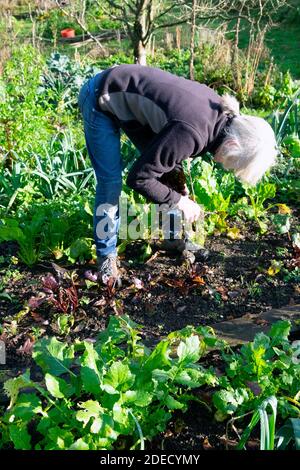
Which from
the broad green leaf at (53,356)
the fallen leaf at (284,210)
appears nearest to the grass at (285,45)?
the fallen leaf at (284,210)

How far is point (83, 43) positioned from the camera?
998 cm

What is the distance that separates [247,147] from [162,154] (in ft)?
1.28

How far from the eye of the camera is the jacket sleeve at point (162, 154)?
2.62 m

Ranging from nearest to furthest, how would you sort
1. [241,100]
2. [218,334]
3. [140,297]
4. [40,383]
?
[40,383]
[218,334]
[140,297]
[241,100]

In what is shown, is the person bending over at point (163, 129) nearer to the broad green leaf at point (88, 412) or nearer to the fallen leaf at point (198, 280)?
the fallen leaf at point (198, 280)

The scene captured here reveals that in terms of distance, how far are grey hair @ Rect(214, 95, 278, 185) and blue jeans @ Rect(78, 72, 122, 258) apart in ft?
1.91

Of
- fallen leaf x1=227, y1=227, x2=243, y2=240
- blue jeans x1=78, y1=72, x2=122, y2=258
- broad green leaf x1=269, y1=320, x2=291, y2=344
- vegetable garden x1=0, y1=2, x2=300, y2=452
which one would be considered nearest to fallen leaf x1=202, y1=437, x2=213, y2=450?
vegetable garden x1=0, y1=2, x2=300, y2=452

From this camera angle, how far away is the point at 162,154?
105 inches

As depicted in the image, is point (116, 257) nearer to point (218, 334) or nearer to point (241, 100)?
point (218, 334)

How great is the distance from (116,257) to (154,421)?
143 centimetres

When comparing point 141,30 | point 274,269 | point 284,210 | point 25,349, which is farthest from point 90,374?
point 141,30

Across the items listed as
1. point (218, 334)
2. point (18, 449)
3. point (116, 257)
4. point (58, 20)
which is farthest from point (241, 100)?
point (58, 20)

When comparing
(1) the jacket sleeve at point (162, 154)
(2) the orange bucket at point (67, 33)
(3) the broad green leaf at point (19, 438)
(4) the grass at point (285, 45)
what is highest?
(1) the jacket sleeve at point (162, 154)

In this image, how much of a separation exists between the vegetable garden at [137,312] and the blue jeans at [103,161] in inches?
9.8
